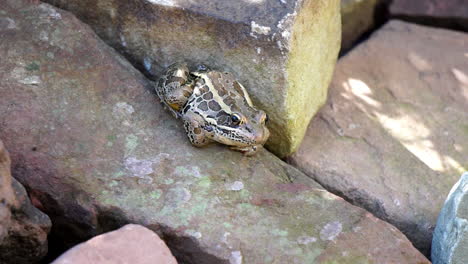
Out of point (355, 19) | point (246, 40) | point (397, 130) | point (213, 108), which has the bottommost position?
point (397, 130)

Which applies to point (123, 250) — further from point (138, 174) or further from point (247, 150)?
point (247, 150)

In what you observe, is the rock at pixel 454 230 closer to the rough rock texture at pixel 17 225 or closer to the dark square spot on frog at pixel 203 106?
the dark square spot on frog at pixel 203 106

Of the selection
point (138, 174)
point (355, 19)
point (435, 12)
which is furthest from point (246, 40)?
point (435, 12)

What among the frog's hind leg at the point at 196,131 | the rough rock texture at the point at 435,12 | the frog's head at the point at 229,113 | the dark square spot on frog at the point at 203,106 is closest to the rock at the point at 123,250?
the frog's hind leg at the point at 196,131

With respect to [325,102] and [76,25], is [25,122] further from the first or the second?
[325,102]

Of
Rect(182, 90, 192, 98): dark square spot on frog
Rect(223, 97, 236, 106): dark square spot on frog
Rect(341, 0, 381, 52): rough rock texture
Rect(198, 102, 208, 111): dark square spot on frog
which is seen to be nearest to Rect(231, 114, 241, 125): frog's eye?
Rect(223, 97, 236, 106): dark square spot on frog

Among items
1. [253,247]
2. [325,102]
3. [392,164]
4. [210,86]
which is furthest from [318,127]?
[253,247]
